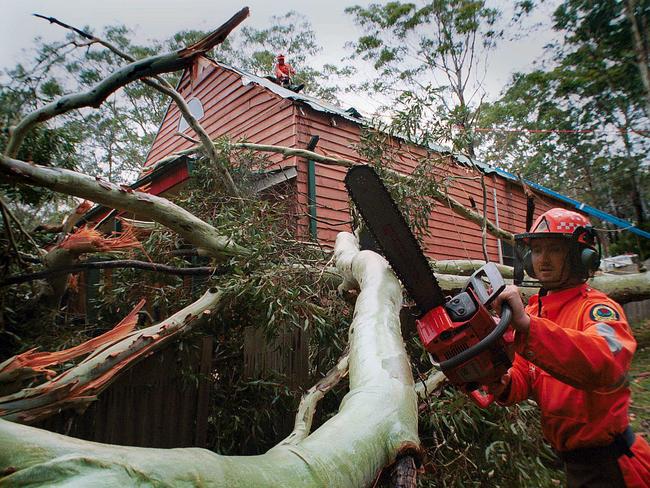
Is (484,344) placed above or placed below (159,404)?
above

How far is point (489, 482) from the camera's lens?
2422mm

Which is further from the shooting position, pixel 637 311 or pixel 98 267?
pixel 637 311

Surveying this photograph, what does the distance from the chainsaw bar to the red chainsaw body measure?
181 millimetres

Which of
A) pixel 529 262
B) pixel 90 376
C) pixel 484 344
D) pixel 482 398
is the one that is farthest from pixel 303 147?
pixel 484 344

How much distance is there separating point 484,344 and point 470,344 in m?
0.13

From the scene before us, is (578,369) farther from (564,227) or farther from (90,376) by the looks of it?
(90,376)

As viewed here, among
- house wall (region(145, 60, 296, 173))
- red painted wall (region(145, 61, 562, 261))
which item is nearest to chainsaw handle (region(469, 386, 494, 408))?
red painted wall (region(145, 61, 562, 261))

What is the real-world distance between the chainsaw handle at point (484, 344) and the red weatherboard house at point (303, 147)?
10.2 feet

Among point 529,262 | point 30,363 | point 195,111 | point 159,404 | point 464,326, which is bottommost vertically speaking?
point 159,404

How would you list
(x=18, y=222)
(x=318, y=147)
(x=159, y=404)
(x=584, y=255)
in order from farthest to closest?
(x=318, y=147) → (x=18, y=222) → (x=159, y=404) → (x=584, y=255)

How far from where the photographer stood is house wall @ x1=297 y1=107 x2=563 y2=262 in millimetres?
6266

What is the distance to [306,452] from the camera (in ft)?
3.11

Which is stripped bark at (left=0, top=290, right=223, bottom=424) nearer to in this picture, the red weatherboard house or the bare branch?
the bare branch

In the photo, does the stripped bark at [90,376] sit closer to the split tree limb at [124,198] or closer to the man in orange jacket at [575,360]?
the split tree limb at [124,198]
